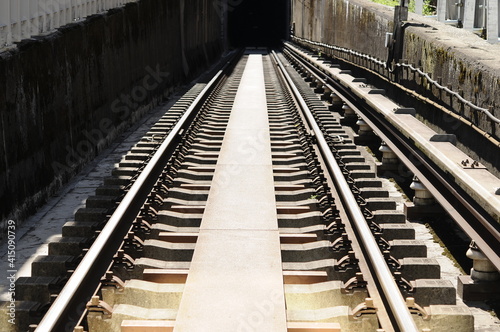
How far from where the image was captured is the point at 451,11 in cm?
1952

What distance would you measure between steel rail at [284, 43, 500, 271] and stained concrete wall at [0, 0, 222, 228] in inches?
155

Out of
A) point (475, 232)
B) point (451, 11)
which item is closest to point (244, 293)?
point (475, 232)

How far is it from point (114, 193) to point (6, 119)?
1231mm

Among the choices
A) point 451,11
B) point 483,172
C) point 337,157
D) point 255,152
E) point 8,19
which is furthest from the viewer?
point 451,11

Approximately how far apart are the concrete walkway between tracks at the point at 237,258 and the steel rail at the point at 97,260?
Answer: 0.60 m

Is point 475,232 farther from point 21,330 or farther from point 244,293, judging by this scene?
point 21,330

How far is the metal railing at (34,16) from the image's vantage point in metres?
7.81

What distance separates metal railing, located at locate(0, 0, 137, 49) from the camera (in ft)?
25.6

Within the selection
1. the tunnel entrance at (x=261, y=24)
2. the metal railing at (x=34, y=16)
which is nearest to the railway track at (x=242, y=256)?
the metal railing at (x=34, y=16)

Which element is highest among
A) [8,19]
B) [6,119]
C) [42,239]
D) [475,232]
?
[8,19]

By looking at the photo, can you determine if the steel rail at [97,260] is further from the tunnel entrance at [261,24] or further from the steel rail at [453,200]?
the tunnel entrance at [261,24]

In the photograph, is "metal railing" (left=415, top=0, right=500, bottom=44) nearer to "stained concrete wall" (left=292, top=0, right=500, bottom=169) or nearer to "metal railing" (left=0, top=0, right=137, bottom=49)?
"stained concrete wall" (left=292, top=0, right=500, bottom=169)

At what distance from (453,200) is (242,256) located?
2230mm

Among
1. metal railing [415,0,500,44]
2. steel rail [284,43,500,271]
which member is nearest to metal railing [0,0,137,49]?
steel rail [284,43,500,271]
